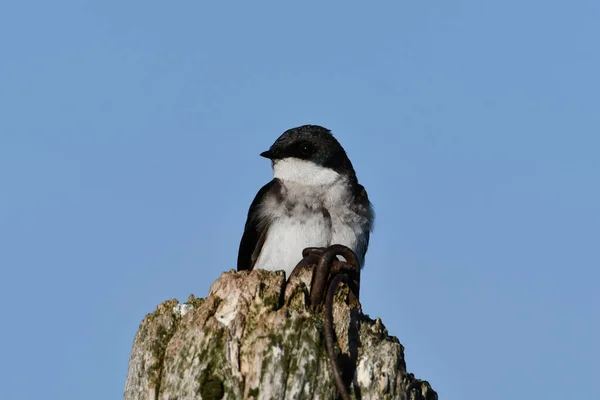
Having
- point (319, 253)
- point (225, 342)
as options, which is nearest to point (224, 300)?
point (225, 342)

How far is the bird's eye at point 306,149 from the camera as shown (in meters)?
12.0

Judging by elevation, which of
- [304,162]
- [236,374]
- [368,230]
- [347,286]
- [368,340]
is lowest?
[236,374]

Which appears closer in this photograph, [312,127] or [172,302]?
[172,302]

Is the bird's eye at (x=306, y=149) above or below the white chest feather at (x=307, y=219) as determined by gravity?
above

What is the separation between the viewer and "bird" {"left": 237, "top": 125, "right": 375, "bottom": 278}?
1088 cm

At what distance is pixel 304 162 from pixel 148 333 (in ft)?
24.7

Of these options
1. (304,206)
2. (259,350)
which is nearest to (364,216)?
(304,206)

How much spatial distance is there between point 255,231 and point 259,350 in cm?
768

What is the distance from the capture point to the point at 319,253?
478 cm

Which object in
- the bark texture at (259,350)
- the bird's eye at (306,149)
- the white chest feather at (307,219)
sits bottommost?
the bark texture at (259,350)

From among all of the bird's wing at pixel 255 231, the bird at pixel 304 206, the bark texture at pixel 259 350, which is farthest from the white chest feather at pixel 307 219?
the bark texture at pixel 259 350

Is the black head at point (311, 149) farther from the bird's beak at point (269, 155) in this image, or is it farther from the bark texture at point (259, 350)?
the bark texture at point (259, 350)

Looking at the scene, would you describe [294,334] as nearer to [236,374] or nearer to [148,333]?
[236,374]

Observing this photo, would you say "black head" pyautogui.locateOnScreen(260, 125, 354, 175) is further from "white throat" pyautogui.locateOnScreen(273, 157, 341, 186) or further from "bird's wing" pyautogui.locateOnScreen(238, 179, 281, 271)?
"bird's wing" pyautogui.locateOnScreen(238, 179, 281, 271)
